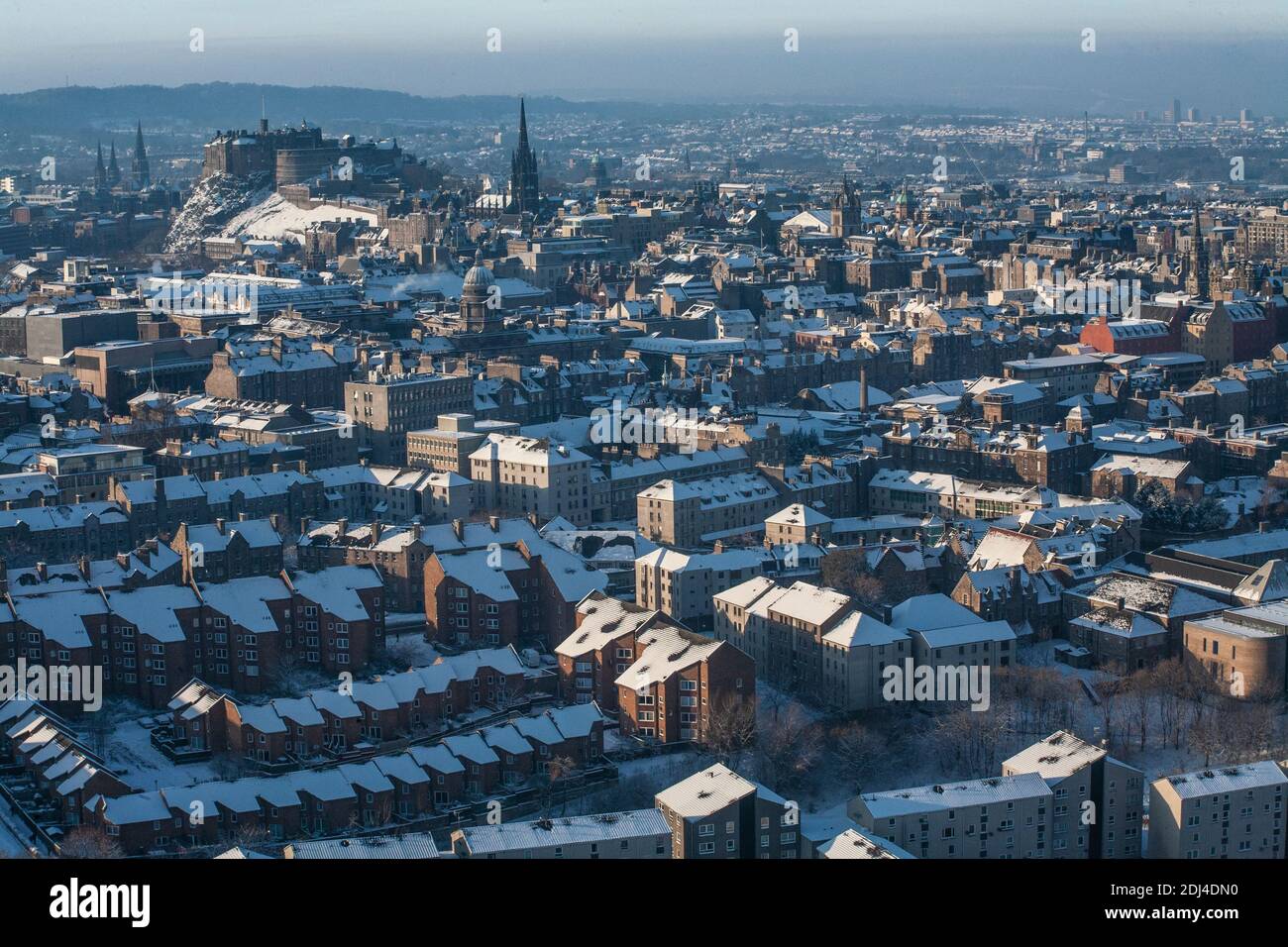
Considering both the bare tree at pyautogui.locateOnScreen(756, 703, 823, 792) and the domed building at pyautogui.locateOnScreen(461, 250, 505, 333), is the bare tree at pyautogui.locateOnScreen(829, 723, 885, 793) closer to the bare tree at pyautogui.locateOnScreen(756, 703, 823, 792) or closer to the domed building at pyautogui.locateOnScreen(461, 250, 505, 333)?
the bare tree at pyautogui.locateOnScreen(756, 703, 823, 792)

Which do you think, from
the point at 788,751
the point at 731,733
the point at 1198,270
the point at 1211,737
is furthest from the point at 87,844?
the point at 1198,270

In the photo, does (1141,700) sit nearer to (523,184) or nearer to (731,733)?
(731,733)

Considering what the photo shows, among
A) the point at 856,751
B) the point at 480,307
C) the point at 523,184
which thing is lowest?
the point at 856,751

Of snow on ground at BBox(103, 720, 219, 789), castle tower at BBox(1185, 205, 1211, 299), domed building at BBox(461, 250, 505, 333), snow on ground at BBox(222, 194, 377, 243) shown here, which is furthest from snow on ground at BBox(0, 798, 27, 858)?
snow on ground at BBox(222, 194, 377, 243)

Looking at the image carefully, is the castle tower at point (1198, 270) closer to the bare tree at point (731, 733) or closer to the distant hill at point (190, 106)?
the bare tree at point (731, 733)
